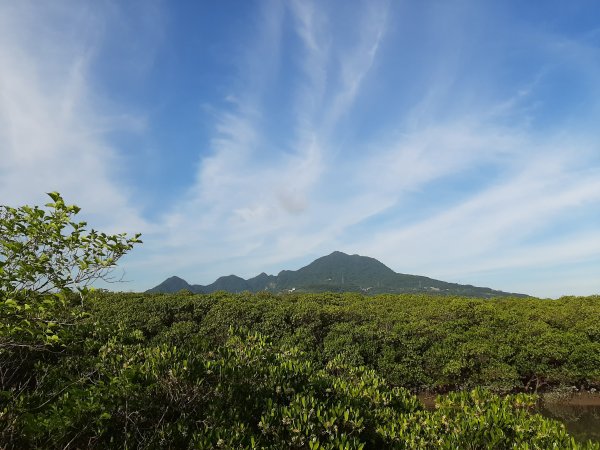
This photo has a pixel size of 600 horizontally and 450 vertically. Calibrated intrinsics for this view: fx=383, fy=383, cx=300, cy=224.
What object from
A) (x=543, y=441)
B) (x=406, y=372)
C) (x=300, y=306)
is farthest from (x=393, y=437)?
→ (x=300, y=306)

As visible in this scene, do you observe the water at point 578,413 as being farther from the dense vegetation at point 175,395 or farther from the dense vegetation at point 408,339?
the dense vegetation at point 175,395

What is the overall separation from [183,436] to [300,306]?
12389 millimetres

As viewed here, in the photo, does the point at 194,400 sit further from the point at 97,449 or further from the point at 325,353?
the point at 325,353

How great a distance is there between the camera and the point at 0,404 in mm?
5793

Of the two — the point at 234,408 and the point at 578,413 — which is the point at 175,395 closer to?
the point at 234,408

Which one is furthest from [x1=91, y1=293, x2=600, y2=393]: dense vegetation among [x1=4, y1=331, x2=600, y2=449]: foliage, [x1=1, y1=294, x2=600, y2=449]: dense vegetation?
[x1=4, y1=331, x2=600, y2=449]: foliage

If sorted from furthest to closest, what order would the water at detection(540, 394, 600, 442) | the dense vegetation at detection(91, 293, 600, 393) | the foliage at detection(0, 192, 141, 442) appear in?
the dense vegetation at detection(91, 293, 600, 393)
the water at detection(540, 394, 600, 442)
the foliage at detection(0, 192, 141, 442)

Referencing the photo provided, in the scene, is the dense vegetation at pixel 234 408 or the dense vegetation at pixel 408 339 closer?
the dense vegetation at pixel 234 408

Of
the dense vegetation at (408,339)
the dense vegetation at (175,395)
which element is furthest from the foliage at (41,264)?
the dense vegetation at (408,339)

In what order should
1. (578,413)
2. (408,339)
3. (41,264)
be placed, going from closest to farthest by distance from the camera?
(41,264), (578,413), (408,339)

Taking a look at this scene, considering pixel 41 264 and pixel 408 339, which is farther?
pixel 408 339

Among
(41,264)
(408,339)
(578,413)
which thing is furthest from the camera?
(408,339)

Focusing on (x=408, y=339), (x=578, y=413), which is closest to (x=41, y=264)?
(x=408, y=339)

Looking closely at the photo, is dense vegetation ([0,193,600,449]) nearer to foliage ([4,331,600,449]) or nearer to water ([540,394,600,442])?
foliage ([4,331,600,449])
